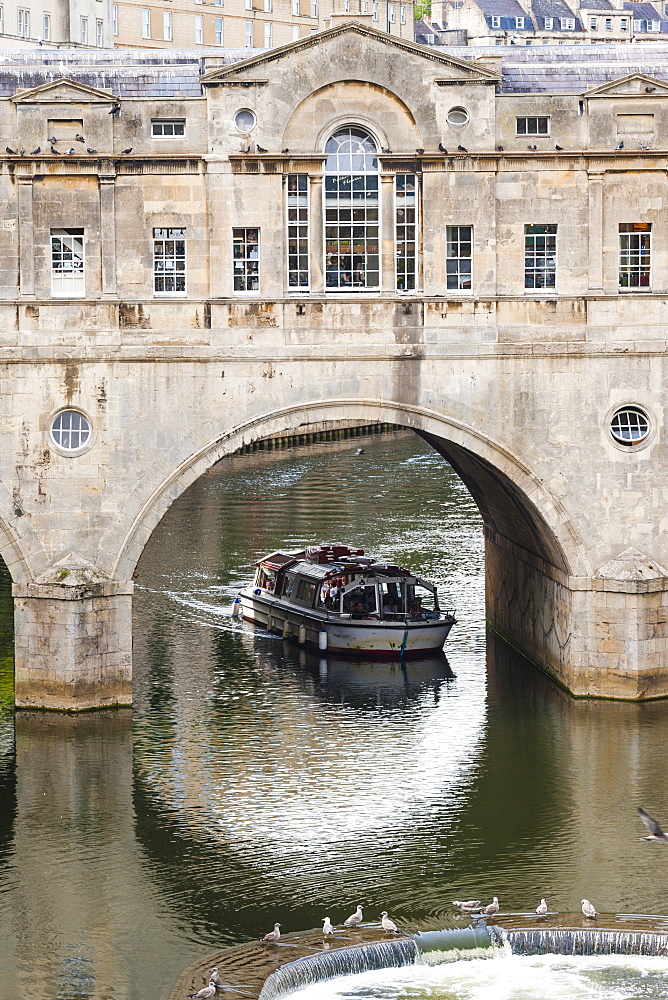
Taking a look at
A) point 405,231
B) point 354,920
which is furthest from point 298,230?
point 354,920

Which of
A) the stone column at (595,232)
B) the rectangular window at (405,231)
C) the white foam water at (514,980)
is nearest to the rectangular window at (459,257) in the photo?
the rectangular window at (405,231)

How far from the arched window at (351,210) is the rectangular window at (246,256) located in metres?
1.63

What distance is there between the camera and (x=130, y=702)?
43250mm

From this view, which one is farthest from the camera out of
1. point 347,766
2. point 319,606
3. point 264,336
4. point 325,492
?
point 325,492

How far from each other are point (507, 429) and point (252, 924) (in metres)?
15.6

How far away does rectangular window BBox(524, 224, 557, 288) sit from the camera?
4331cm

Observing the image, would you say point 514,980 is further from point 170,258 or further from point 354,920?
point 170,258

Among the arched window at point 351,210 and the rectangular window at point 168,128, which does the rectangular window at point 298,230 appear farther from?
the rectangular window at point 168,128

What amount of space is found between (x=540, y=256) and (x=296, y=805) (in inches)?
567

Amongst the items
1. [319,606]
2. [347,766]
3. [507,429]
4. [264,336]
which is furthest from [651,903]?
[319,606]

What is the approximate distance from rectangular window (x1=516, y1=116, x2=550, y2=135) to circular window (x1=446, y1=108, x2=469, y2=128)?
3.98 feet

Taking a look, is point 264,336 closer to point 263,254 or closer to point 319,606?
point 263,254

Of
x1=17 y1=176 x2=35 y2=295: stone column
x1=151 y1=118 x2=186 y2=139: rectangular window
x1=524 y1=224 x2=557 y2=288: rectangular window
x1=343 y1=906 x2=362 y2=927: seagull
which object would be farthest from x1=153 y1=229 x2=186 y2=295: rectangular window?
x1=343 y1=906 x2=362 y2=927: seagull

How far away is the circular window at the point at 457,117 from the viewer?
42.8 meters
